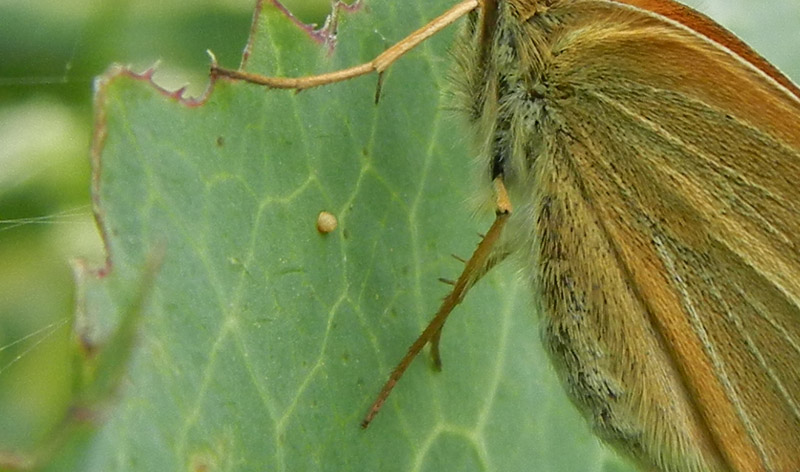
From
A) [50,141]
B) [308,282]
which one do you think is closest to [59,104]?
[50,141]

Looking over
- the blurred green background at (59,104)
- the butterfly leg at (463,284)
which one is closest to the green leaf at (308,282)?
the butterfly leg at (463,284)

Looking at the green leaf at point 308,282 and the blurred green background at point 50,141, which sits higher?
the green leaf at point 308,282

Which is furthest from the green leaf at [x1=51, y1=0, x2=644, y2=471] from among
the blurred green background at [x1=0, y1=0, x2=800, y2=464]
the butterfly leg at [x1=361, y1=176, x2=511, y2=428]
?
the blurred green background at [x1=0, y1=0, x2=800, y2=464]

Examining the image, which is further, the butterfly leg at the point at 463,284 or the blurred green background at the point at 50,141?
the blurred green background at the point at 50,141

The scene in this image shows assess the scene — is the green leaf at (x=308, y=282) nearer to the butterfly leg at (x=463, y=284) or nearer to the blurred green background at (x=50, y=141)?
the butterfly leg at (x=463, y=284)

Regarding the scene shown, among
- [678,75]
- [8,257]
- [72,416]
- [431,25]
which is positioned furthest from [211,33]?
[72,416]

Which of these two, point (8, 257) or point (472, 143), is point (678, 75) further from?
point (8, 257)

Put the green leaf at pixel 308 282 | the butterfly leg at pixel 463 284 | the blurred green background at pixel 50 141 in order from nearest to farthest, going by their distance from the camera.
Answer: the green leaf at pixel 308 282 < the butterfly leg at pixel 463 284 < the blurred green background at pixel 50 141
